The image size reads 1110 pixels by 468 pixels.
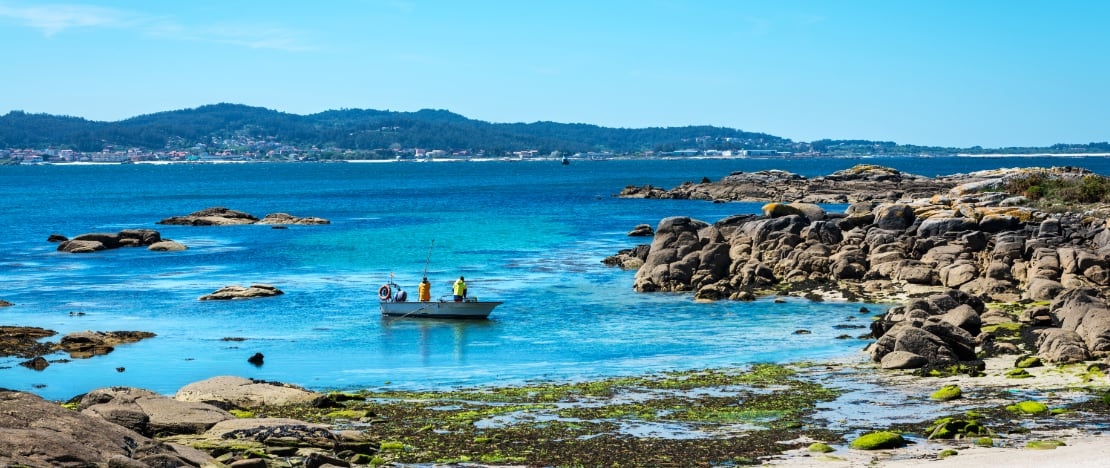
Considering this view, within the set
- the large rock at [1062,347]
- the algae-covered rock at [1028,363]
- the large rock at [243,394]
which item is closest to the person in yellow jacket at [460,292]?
the large rock at [243,394]

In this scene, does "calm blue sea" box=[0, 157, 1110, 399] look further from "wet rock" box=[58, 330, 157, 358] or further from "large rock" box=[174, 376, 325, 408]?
"large rock" box=[174, 376, 325, 408]

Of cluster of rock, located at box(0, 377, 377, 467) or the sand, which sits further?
the sand

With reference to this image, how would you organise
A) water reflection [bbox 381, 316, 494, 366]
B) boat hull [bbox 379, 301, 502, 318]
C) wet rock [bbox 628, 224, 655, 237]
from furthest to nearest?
1. wet rock [bbox 628, 224, 655, 237]
2. boat hull [bbox 379, 301, 502, 318]
3. water reflection [bbox 381, 316, 494, 366]

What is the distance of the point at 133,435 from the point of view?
1928cm

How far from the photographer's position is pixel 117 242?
76.0m

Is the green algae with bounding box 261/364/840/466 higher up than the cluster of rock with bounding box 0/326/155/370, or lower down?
higher up

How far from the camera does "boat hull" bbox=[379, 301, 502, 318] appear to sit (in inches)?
1727

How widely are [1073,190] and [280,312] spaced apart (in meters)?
36.7

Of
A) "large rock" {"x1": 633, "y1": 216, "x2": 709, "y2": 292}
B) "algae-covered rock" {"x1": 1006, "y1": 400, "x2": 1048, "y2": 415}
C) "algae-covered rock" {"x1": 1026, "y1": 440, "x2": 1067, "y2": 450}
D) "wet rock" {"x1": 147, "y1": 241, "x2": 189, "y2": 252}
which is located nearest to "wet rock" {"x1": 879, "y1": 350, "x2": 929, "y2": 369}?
"algae-covered rock" {"x1": 1006, "y1": 400, "x2": 1048, "y2": 415}

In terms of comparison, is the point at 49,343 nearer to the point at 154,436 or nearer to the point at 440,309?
the point at 440,309

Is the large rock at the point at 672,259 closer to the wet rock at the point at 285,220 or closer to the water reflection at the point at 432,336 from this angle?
the water reflection at the point at 432,336

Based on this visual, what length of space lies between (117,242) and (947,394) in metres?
61.7

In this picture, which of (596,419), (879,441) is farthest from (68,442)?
→ (879,441)

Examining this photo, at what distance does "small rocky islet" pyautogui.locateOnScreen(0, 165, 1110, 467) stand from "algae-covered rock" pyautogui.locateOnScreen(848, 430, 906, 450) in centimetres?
4
